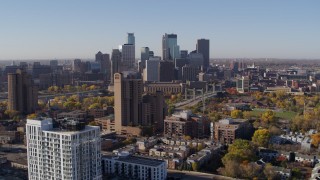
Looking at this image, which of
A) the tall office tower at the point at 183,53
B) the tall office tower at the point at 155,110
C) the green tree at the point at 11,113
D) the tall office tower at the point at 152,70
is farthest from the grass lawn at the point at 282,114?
the tall office tower at the point at 183,53

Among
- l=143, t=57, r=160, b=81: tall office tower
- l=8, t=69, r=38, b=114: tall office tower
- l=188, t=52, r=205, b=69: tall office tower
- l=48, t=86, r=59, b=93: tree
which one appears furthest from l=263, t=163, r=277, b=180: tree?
l=188, t=52, r=205, b=69: tall office tower

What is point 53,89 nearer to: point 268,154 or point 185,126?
point 185,126

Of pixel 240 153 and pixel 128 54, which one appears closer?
pixel 240 153

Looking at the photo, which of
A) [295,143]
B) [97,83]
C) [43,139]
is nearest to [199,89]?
[97,83]

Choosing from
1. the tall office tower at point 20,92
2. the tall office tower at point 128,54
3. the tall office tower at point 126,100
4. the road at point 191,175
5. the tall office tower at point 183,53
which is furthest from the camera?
the tall office tower at point 183,53

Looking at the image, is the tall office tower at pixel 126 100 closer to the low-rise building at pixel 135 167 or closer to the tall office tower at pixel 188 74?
the low-rise building at pixel 135 167

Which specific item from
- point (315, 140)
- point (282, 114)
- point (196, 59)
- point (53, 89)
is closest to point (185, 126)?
point (315, 140)
